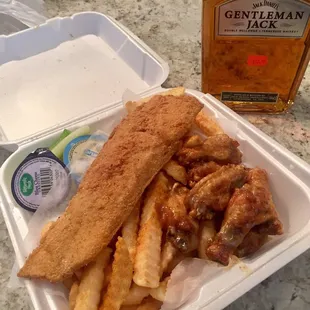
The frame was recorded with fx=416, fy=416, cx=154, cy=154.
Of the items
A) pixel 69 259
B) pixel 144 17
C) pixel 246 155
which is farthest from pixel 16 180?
pixel 144 17

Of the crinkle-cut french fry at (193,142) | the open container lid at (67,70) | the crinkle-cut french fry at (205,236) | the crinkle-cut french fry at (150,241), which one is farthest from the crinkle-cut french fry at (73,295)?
the open container lid at (67,70)

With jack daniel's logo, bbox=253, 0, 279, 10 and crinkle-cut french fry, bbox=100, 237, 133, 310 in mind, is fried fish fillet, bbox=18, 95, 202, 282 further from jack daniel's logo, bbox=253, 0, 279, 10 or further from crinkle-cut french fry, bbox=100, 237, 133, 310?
jack daniel's logo, bbox=253, 0, 279, 10

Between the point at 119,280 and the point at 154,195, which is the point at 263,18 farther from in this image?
the point at 119,280

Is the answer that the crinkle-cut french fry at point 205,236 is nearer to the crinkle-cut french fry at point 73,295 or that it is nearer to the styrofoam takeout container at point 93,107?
the styrofoam takeout container at point 93,107

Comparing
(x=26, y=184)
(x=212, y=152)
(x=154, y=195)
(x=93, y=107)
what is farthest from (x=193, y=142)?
(x=93, y=107)

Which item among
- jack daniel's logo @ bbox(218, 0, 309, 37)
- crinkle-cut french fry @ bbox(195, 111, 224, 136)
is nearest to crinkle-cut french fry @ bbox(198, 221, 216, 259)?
crinkle-cut french fry @ bbox(195, 111, 224, 136)

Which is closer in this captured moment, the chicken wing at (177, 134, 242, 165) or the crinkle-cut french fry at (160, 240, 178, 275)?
the crinkle-cut french fry at (160, 240, 178, 275)

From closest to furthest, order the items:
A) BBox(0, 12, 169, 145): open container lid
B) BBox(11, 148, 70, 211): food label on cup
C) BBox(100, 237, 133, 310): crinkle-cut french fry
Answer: BBox(100, 237, 133, 310): crinkle-cut french fry, BBox(11, 148, 70, 211): food label on cup, BBox(0, 12, 169, 145): open container lid
